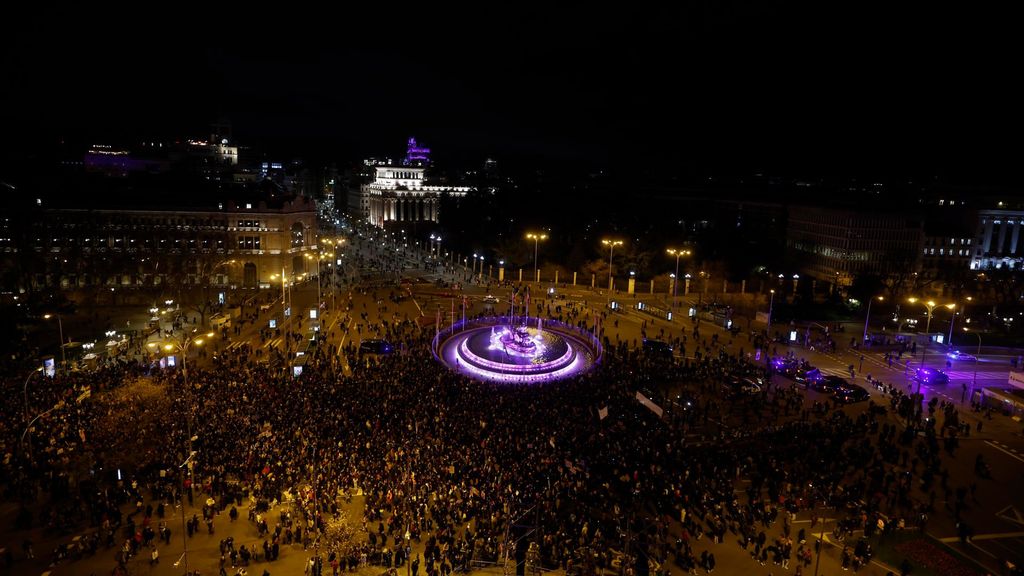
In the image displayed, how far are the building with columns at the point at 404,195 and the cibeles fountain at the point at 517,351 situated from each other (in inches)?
3347

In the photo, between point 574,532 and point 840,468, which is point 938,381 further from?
point 574,532

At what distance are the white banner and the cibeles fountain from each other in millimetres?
5996

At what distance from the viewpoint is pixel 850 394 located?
1335 inches

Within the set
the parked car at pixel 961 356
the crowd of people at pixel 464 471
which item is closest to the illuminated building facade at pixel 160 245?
the crowd of people at pixel 464 471

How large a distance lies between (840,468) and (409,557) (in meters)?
17.6

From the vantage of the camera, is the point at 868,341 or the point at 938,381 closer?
the point at 938,381

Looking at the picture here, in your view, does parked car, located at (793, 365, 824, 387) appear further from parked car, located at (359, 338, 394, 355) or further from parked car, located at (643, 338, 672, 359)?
parked car, located at (359, 338, 394, 355)

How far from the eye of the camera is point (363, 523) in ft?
68.3

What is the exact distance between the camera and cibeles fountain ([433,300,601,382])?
36.1 m

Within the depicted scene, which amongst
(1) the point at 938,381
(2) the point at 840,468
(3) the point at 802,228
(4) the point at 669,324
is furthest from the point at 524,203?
(2) the point at 840,468

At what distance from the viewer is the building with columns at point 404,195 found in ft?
418

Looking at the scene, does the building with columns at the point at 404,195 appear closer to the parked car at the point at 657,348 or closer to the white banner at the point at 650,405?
the parked car at the point at 657,348

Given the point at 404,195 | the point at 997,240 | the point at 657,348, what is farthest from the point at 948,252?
the point at 404,195

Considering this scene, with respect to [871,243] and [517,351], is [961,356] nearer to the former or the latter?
[517,351]
